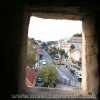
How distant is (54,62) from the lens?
4.52 metres

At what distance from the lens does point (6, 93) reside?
2.48 metres

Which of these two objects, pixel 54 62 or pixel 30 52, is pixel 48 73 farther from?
pixel 30 52

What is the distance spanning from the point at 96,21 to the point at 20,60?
108 centimetres

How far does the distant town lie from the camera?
4.05 metres

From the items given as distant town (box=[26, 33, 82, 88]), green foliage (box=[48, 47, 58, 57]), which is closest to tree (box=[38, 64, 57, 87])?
distant town (box=[26, 33, 82, 88])

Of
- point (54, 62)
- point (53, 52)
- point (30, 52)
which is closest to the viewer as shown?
point (30, 52)

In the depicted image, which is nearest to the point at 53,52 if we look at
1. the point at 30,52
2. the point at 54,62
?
the point at 54,62

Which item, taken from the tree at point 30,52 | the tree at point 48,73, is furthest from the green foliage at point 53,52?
the tree at point 30,52

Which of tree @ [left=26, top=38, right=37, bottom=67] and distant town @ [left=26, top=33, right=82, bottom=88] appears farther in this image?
distant town @ [left=26, top=33, right=82, bottom=88]

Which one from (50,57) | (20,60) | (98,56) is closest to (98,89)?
(98,56)

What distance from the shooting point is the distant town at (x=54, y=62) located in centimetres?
405

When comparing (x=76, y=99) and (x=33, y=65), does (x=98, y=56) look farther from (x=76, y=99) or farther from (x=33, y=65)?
(x=33, y=65)

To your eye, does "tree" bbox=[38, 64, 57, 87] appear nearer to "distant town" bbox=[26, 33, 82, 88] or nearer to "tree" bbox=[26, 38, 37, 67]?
"distant town" bbox=[26, 33, 82, 88]

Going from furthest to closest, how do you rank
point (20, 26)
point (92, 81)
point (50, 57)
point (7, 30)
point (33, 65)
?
point (50, 57)
point (33, 65)
point (92, 81)
point (20, 26)
point (7, 30)
